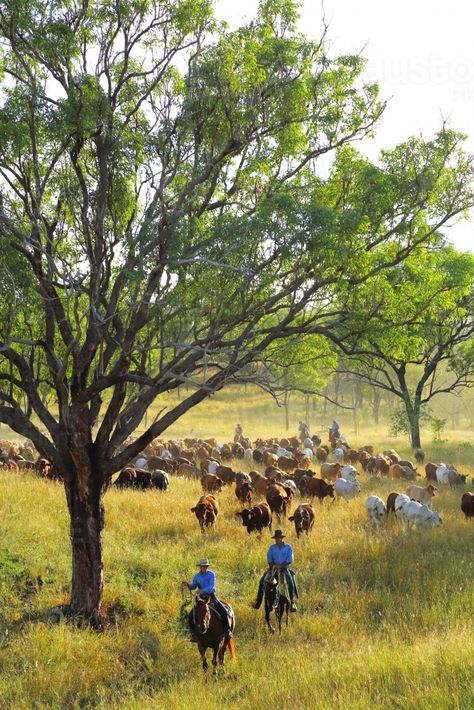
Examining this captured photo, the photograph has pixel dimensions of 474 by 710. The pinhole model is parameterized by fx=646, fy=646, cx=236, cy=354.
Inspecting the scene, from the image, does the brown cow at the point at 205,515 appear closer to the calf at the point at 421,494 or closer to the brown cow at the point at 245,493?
the brown cow at the point at 245,493

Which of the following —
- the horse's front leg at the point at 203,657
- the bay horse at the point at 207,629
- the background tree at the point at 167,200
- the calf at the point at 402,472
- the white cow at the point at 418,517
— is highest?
the background tree at the point at 167,200

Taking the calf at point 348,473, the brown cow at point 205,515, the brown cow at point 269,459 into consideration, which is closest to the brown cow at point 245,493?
the brown cow at point 205,515

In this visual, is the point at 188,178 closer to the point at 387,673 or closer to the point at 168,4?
the point at 168,4

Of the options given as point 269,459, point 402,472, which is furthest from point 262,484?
point 269,459

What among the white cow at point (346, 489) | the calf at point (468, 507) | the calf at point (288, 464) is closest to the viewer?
the calf at point (468, 507)

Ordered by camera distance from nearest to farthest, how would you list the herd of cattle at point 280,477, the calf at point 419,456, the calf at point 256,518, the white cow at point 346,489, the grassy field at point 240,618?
1. the grassy field at point 240,618
2. the calf at point 256,518
3. the herd of cattle at point 280,477
4. the white cow at point 346,489
5. the calf at point 419,456

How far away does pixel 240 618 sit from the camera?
11766 millimetres

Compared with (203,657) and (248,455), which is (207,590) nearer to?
(203,657)

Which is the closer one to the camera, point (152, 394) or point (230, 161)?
point (152, 394)

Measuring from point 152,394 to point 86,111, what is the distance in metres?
4.82

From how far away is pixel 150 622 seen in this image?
11523 mm

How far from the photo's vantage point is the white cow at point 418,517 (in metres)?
16.7

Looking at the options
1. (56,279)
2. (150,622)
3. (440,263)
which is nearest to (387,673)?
(150,622)

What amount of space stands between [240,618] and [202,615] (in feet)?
8.27
